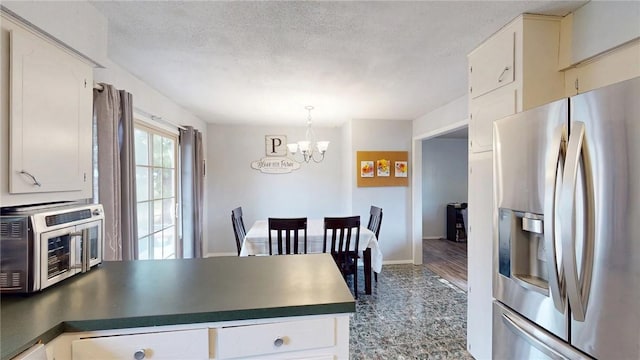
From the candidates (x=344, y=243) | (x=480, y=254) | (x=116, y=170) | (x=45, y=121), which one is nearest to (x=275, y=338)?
(x=45, y=121)

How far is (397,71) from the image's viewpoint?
2.56m

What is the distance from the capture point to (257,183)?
5160 millimetres

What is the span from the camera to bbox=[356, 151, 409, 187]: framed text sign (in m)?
4.59

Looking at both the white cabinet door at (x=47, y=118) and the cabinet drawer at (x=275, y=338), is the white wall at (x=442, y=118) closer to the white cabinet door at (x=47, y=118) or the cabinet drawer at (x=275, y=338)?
the cabinet drawer at (x=275, y=338)

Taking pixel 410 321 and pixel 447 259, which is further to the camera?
pixel 447 259

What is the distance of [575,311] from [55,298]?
6.48 feet

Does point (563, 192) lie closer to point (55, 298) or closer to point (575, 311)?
point (575, 311)

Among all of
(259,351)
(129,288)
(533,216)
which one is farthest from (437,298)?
(129,288)

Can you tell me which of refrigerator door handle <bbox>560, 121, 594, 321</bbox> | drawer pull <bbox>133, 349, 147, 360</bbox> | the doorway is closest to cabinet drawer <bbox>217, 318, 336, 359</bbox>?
drawer pull <bbox>133, 349, 147, 360</bbox>

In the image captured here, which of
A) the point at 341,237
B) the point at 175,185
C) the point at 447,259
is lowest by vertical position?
the point at 447,259

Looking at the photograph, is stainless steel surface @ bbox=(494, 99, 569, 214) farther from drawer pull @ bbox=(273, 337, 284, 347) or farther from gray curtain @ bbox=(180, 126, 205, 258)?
gray curtain @ bbox=(180, 126, 205, 258)

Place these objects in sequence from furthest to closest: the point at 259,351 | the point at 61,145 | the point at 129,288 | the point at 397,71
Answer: the point at 397,71, the point at 61,145, the point at 129,288, the point at 259,351

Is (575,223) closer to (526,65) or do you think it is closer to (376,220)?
(526,65)

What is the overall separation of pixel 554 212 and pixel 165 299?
1.53 m
